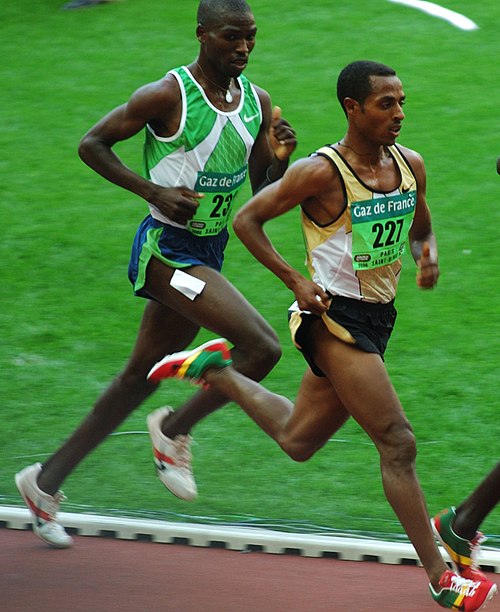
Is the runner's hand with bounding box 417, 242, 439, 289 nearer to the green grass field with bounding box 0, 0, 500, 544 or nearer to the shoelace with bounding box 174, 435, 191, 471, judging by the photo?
the green grass field with bounding box 0, 0, 500, 544

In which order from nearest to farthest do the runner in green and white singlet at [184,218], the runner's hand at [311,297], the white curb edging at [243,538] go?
the runner's hand at [311,297]
the white curb edging at [243,538]
the runner in green and white singlet at [184,218]

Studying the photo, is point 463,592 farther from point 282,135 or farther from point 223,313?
point 282,135

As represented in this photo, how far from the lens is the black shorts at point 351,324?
5.26 m

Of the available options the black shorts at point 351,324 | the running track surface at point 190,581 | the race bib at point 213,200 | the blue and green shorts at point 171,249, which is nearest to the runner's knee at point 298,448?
the black shorts at point 351,324

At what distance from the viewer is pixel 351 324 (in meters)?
5.30

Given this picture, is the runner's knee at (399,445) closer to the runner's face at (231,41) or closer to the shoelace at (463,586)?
the shoelace at (463,586)

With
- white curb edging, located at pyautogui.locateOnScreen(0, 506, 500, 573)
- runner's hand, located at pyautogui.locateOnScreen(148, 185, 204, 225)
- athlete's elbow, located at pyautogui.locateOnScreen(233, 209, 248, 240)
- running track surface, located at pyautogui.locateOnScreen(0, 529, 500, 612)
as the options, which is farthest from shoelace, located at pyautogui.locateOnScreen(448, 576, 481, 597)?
runner's hand, located at pyautogui.locateOnScreen(148, 185, 204, 225)

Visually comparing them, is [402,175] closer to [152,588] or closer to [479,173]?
[152,588]

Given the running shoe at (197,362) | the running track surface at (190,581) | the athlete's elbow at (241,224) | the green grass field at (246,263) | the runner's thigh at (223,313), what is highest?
the athlete's elbow at (241,224)

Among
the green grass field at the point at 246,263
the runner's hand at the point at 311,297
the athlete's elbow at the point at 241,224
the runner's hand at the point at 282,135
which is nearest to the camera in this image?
the runner's hand at the point at 311,297

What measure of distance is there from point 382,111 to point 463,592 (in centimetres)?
188

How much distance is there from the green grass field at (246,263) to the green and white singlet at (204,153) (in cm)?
149

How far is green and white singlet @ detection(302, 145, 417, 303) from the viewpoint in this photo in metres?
5.24

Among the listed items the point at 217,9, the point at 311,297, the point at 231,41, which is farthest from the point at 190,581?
the point at 217,9
